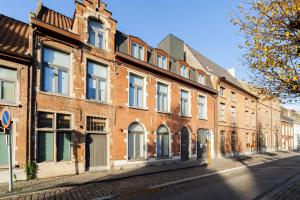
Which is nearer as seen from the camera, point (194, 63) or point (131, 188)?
point (131, 188)

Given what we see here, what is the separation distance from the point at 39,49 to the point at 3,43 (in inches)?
60.9

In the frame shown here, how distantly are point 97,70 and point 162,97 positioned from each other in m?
6.47

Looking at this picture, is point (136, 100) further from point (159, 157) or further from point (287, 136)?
point (287, 136)

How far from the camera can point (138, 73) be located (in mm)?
17922

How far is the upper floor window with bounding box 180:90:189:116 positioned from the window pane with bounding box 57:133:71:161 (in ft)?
36.2

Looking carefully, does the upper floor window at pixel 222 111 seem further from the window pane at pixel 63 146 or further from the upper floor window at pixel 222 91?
the window pane at pixel 63 146

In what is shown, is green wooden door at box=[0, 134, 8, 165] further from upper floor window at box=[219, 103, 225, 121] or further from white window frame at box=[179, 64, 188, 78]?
upper floor window at box=[219, 103, 225, 121]

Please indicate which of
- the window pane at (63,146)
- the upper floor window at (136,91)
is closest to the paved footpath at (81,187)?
the window pane at (63,146)

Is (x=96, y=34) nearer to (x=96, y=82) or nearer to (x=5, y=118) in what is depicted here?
(x=96, y=82)

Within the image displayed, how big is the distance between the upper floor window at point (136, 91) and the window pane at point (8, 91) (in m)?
7.49

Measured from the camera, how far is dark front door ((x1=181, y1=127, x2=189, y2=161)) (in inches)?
857

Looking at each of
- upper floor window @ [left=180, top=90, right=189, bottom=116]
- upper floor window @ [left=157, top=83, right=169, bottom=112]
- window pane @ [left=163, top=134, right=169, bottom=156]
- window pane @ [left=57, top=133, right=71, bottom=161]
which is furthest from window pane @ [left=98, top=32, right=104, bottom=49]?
upper floor window @ [left=180, top=90, right=189, bottom=116]

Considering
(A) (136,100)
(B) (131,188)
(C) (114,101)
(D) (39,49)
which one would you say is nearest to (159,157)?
(A) (136,100)

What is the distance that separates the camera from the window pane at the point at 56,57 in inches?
520
